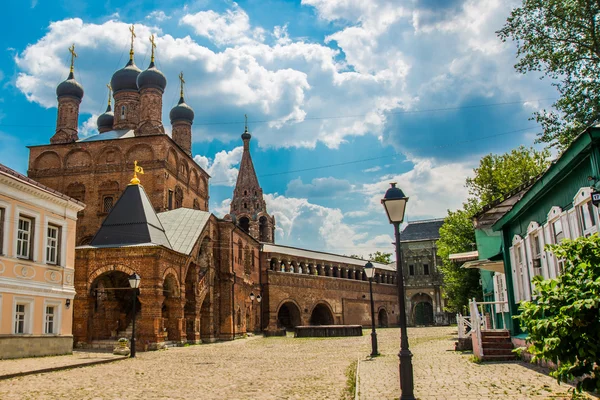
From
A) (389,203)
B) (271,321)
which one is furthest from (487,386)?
(271,321)

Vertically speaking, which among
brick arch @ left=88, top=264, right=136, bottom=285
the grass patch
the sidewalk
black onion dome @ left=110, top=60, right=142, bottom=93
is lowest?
the grass patch

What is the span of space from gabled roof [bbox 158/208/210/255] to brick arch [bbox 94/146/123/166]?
27.4ft

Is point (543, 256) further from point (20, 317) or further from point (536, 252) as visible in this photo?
point (20, 317)

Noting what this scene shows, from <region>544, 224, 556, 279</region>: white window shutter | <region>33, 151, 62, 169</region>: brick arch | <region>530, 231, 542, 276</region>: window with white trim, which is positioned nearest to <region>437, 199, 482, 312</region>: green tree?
<region>530, 231, 542, 276</region>: window with white trim

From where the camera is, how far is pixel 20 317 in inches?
709

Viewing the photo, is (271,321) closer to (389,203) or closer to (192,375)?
(192,375)

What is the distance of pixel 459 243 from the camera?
3178 cm

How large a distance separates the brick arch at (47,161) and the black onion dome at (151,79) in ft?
25.9

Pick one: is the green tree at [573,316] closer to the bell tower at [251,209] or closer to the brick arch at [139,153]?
the brick arch at [139,153]

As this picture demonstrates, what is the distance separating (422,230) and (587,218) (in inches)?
2192

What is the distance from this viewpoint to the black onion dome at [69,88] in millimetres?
39375

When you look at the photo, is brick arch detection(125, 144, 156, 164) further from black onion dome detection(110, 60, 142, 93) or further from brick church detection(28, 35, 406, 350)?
black onion dome detection(110, 60, 142, 93)

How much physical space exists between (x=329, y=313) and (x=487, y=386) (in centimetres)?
4216

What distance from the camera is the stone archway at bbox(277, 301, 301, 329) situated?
47.5m
